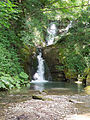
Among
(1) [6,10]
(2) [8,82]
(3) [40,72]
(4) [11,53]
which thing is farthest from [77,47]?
(1) [6,10]

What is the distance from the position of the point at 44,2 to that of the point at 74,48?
5480 mm

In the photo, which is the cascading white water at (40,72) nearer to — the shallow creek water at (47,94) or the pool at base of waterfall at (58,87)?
the pool at base of waterfall at (58,87)

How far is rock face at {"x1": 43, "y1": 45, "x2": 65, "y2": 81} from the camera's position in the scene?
1413 centimetres

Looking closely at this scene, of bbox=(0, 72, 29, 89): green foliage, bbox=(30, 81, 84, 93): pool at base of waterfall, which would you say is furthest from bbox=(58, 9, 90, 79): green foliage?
bbox=(0, 72, 29, 89): green foliage

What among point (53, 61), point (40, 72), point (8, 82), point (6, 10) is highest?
point (6, 10)

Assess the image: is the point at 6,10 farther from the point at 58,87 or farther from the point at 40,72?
the point at 40,72

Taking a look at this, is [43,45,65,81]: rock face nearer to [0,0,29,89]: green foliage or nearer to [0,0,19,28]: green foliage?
[0,0,29,89]: green foliage

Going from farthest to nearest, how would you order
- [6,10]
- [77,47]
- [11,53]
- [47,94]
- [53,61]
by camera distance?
[53,61]
[77,47]
[11,53]
[47,94]
[6,10]

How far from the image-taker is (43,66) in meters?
14.9

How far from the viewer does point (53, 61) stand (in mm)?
14531

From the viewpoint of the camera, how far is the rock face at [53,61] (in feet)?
46.4

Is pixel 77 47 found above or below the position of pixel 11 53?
above

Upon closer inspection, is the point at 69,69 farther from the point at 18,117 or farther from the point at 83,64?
the point at 18,117

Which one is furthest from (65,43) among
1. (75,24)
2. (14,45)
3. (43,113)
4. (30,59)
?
(43,113)
